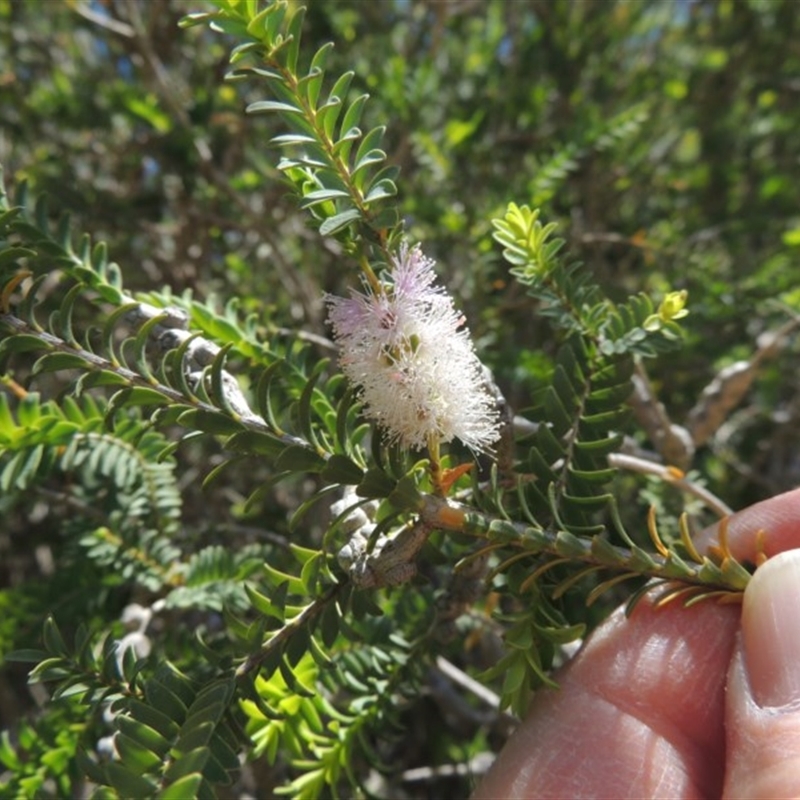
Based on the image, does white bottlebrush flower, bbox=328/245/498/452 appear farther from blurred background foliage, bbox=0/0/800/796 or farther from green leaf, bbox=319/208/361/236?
blurred background foliage, bbox=0/0/800/796

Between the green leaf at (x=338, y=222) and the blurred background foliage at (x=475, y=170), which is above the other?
the green leaf at (x=338, y=222)

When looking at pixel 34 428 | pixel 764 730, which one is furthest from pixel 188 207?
pixel 764 730

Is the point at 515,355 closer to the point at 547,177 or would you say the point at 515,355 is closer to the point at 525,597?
the point at 547,177

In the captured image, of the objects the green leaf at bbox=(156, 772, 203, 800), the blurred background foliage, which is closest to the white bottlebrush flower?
the green leaf at bbox=(156, 772, 203, 800)

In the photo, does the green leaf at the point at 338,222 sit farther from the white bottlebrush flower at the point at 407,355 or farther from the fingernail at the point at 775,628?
the fingernail at the point at 775,628

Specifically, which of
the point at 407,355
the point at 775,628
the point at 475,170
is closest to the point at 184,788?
the point at 407,355

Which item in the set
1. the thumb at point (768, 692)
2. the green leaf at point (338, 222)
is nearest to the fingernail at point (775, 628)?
the thumb at point (768, 692)

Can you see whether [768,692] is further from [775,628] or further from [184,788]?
[184,788]
